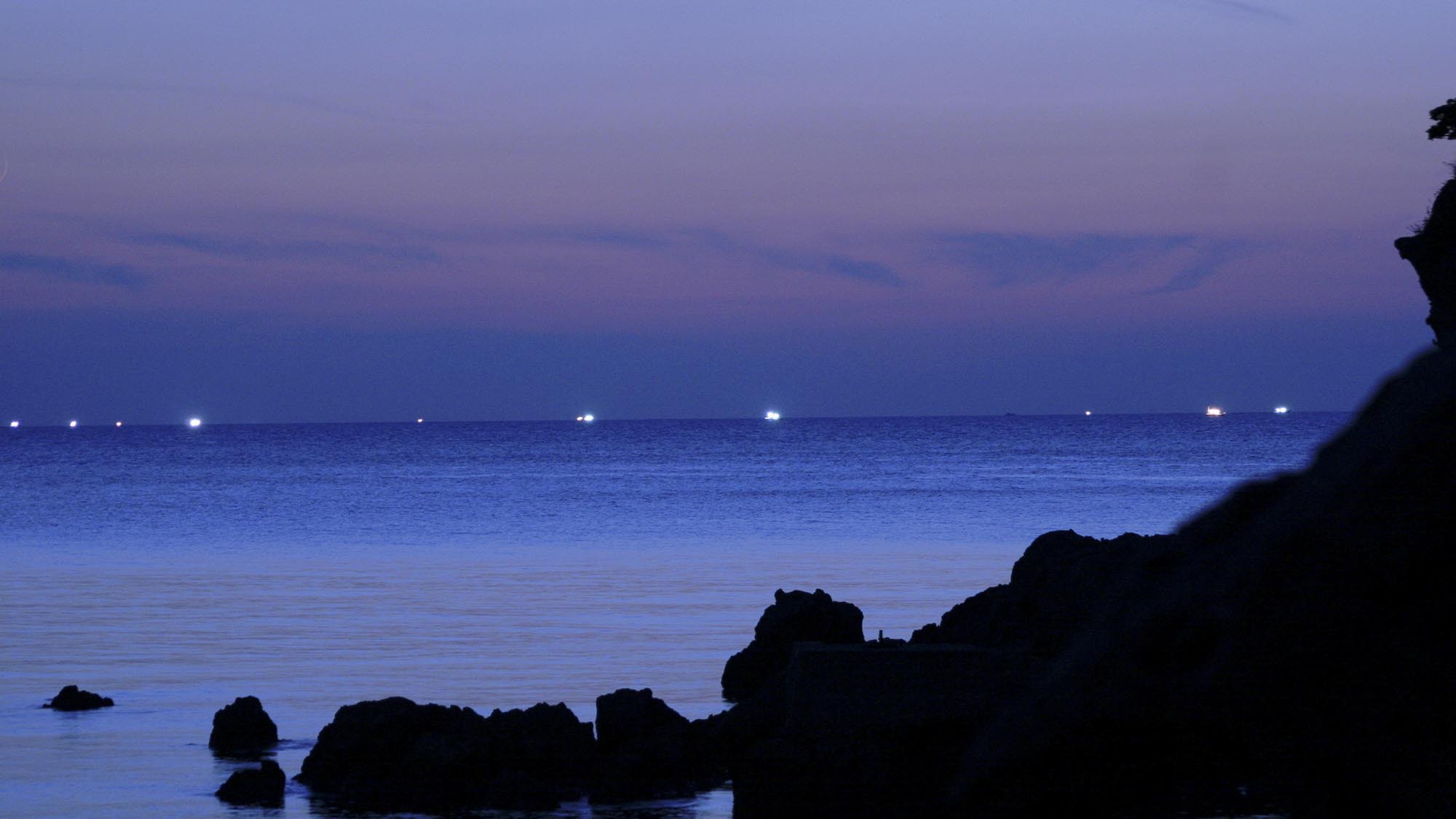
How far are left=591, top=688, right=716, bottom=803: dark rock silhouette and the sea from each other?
1.72ft

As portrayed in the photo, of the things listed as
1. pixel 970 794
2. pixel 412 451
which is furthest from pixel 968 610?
pixel 412 451

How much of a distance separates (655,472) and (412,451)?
6673 centimetres

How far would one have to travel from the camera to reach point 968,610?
891 inches

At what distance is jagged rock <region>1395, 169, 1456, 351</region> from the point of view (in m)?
12.1

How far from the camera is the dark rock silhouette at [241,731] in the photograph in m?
19.7

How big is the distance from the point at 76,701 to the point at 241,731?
3.44 metres

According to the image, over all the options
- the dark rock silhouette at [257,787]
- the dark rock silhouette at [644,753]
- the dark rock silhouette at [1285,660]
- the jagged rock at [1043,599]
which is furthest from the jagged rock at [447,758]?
the dark rock silhouette at [1285,660]

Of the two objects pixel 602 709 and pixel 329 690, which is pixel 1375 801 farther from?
pixel 329 690

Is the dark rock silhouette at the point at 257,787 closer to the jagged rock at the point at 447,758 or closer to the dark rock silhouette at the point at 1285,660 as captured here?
the jagged rock at the point at 447,758

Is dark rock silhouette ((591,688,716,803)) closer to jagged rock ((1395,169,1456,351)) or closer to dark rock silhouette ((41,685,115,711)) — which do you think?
dark rock silhouette ((41,685,115,711))

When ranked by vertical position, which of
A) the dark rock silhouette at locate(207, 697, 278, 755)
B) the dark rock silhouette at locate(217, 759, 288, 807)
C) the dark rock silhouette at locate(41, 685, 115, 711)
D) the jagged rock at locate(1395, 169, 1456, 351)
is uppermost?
the jagged rock at locate(1395, 169, 1456, 351)

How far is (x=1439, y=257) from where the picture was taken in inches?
527

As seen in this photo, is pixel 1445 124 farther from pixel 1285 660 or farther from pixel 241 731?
pixel 241 731

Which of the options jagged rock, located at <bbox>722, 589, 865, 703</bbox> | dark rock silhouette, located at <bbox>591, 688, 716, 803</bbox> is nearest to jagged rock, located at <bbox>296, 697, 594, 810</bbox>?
dark rock silhouette, located at <bbox>591, 688, 716, 803</bbox>
